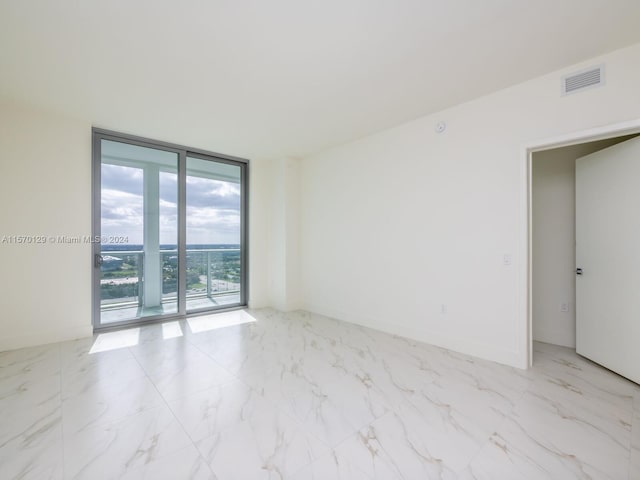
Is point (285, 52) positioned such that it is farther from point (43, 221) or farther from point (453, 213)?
point (43, 221)

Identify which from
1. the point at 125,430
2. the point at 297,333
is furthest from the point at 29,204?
the point at 297,333

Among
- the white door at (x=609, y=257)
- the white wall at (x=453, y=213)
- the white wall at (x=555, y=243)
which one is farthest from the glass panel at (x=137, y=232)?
the white door at (x=609, y=257)

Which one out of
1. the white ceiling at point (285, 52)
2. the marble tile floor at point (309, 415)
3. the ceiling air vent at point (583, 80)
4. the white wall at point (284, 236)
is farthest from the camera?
the white wall at point (284, 236)

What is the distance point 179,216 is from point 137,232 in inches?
23.5

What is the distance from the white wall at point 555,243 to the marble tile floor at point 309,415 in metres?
0.31

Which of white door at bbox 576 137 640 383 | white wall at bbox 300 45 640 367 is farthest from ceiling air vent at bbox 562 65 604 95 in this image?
white door at bbox 576 137 640 383

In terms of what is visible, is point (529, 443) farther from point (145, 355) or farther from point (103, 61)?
point (103, 61)

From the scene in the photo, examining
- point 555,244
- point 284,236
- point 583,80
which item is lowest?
point 555,244

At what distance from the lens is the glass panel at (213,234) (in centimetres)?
452

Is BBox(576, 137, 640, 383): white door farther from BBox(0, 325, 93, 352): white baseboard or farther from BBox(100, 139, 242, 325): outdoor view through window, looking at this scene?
BBox(0, 325, 93, 352): white baseboard

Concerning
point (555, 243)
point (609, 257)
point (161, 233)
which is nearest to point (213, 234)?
point (161, 233)

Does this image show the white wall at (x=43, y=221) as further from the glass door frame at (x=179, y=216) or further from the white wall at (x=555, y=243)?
the white wall at (x=555, y=243)

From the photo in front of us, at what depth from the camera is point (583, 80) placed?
2.37 m

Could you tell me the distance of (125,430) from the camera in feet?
5.91
